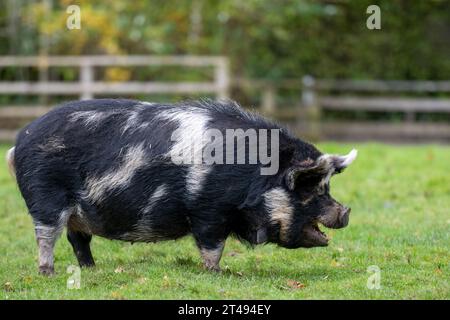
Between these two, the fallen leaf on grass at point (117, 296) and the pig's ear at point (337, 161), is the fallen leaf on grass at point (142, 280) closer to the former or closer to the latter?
the fallen leaf on grass at point (117, 296)

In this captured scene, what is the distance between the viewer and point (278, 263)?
26.0 feet

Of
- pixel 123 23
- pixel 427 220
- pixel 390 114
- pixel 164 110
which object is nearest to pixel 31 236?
pixel 164 110

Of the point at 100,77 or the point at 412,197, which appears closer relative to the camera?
the point at 412,197

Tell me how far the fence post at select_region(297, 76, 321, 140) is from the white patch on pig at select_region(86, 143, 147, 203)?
1344 cm

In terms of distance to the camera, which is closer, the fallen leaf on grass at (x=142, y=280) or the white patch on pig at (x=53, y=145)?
the fallen leaf on grass at (x=142, y=280)

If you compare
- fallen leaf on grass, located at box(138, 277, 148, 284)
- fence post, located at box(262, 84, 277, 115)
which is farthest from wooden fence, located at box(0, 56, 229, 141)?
fallen leaf on grass, located at box(138, 277, 148, 284)

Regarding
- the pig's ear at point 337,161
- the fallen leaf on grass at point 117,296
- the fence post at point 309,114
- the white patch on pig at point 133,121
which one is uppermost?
the white patch on pig at point 133,121

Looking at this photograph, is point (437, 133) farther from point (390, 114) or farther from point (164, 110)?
point (164, 110)

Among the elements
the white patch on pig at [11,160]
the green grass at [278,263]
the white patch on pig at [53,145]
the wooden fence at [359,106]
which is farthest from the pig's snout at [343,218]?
the wooden fence at [359,106]

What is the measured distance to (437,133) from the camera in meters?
21.3

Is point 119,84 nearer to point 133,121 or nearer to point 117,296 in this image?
point 133,121

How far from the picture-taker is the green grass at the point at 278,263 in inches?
257

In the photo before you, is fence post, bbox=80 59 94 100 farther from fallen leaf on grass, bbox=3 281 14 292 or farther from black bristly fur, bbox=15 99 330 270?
fallen leaf on grass, bbox=3 281 14 292

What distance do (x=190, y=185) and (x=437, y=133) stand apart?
602 inches
